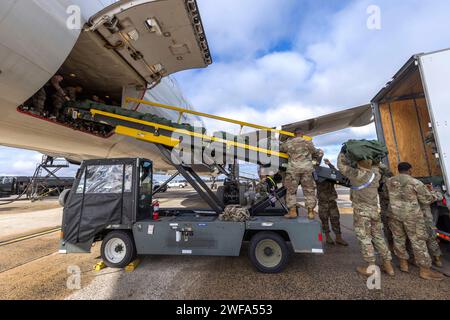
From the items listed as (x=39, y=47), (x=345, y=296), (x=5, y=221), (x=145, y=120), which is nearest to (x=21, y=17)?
(x=39, y=47)

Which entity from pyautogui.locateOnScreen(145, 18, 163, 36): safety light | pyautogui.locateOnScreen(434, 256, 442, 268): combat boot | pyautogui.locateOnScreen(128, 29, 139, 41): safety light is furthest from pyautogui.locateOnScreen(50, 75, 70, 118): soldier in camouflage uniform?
pyautogui.locateOnScreen(434, 256, 442, 268): combat boot

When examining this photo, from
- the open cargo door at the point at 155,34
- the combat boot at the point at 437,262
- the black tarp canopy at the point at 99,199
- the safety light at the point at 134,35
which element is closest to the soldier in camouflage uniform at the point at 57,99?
the open cargo door at the point at 155,34

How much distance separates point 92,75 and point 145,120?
2609mm

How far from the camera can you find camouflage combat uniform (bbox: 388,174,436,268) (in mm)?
3680

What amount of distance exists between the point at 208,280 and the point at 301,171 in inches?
103

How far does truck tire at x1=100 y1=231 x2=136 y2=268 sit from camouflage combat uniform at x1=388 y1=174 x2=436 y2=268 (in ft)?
16.1

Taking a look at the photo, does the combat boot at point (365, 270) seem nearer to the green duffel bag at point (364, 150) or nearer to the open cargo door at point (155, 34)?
the green duffel bag at point (364, 150)

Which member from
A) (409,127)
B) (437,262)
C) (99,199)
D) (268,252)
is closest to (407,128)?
(409,127)

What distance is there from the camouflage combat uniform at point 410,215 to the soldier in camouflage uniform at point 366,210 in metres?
0.37

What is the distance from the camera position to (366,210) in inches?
154

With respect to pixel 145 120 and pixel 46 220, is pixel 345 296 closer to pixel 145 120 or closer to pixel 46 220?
pixel 145 120

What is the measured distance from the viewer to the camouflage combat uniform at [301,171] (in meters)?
4.31

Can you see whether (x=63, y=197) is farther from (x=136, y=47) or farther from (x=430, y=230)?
(x=430, y=230)

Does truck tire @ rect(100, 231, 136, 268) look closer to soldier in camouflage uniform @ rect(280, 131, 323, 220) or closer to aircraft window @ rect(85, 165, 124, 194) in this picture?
aircraft window @ rect(85, 165, 124, 194)
